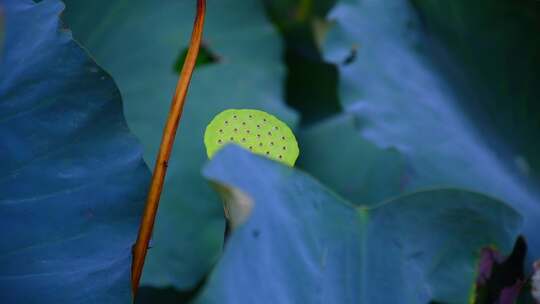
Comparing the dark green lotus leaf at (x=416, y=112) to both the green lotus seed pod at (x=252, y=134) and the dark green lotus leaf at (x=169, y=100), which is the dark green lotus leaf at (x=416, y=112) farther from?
the green lotus seed pod at (x=252, y=134)

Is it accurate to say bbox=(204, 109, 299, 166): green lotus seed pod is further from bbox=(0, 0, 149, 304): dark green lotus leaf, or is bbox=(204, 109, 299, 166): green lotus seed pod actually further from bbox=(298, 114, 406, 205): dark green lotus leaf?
bbox=(298, 114, 406, 205): dark green lotus leaf

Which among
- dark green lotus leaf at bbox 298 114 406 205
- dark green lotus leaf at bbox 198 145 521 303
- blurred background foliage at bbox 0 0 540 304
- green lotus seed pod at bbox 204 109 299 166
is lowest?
dark green lotus leaf at bbox 298 114 406 205

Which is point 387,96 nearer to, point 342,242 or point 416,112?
point 416,112

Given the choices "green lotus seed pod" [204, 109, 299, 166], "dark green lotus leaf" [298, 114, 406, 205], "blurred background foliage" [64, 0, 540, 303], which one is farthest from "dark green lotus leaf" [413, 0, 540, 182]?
"green lotus seed pod" [204, 109, 299, 166]

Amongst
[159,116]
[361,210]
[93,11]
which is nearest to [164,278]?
[159,116]

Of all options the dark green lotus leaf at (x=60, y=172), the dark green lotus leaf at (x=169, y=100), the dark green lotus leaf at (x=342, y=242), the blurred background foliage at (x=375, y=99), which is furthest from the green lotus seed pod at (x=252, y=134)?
the dark green lotus leaf at (x=169, y=100)

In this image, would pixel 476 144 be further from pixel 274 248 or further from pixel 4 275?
pixel 4 275
